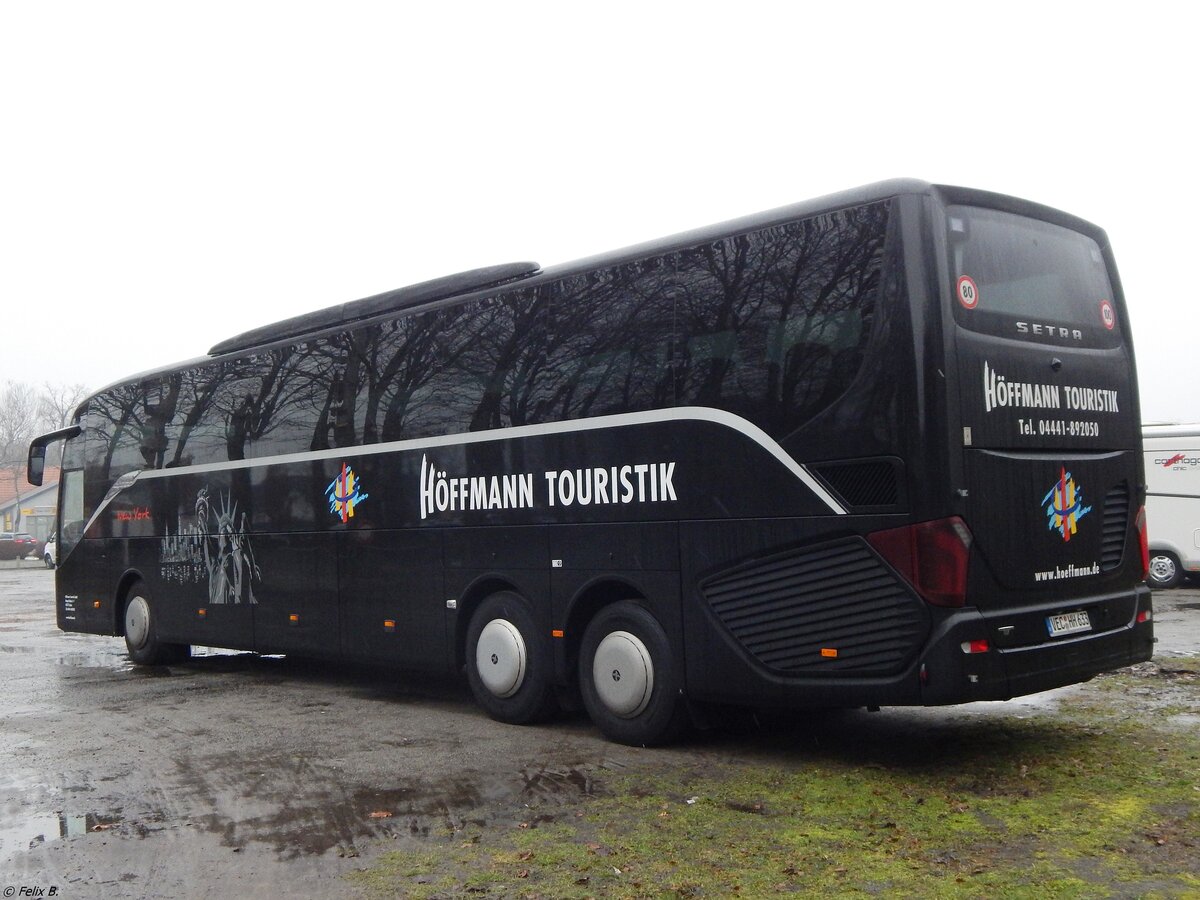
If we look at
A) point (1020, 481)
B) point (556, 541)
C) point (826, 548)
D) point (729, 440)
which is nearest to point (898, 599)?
point (826, 548)

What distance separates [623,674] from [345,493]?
4070 mm

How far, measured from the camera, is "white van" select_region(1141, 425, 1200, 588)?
20391mm

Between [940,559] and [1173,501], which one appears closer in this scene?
[940,559]

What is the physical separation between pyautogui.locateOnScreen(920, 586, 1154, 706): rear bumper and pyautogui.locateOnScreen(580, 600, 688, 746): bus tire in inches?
80.2

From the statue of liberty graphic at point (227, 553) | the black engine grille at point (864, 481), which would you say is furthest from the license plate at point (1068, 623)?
the statue of liberty graphic at point (227, 553)

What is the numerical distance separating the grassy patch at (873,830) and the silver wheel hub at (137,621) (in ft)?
29.0

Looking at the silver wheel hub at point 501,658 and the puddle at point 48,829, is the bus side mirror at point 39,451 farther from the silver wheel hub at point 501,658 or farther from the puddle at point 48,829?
the puddle at point 48,829

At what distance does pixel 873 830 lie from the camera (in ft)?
20.5

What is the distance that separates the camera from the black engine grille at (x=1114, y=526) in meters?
8.12

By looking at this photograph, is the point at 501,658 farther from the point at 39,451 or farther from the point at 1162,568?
the point at 1162,568

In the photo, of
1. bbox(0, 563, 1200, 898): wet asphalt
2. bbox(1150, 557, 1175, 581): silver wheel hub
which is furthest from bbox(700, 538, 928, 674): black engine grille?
bbox(1150, 557, 1175, 581): silver wheel hub

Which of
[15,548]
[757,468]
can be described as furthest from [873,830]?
[15,548]

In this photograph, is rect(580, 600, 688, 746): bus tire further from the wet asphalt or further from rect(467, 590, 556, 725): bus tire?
rect(467, 590, 556, 725): bus tire

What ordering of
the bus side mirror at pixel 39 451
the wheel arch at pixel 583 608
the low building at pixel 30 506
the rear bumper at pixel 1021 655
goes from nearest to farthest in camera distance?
the rear bumper at pixel 1021 655, the wheel arch at pixel 583 608, the bus side mirror at pixel 39 451, the low building at pixel 30 506
